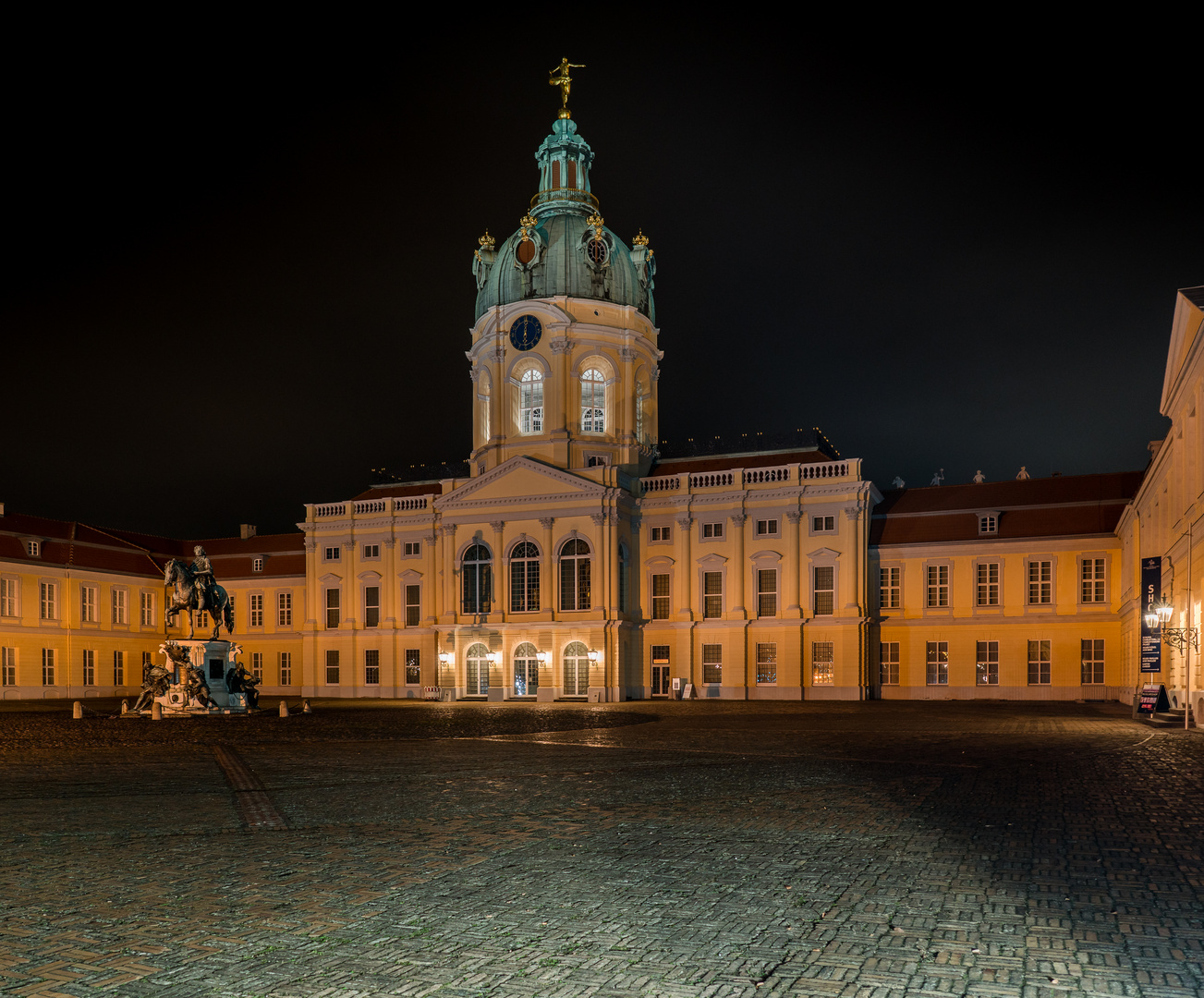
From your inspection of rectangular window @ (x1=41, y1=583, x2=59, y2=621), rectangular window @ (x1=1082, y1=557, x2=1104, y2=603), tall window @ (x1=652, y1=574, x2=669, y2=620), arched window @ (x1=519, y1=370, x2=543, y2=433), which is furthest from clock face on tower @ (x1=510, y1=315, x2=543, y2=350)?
rectangular window @ (x1=1082, y1=557, x2=1104, y2=603)

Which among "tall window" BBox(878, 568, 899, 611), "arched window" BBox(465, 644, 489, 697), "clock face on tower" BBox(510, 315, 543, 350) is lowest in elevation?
"arched window" BBox(465, 644, 489, 697)

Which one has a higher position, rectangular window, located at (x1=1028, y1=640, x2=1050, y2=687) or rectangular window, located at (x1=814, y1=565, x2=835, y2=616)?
rectangular window, located at (x1=814, y1=565, x2=835, y2=616)

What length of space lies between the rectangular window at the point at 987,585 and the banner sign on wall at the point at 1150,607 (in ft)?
61.9

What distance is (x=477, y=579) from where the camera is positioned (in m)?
63.3

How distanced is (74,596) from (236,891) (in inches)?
2666

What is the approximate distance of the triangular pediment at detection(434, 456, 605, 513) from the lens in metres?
60.7

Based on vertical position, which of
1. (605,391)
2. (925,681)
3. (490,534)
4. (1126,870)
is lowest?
(925,681)

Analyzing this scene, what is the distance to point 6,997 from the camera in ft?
21.7

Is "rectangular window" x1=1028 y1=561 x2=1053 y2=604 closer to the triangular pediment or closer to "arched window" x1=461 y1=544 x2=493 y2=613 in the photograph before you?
the triangular pediment

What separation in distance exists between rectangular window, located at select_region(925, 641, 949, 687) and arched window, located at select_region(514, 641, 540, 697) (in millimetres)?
21417

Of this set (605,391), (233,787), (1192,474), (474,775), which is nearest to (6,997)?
(233,787)

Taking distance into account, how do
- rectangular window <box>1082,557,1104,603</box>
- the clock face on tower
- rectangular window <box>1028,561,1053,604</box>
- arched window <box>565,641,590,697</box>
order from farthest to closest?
the clock face on tower → arched window <box>565,641,590,697</box> → rectangular window <box>1028,561,1053,604</box> → rectangular window <box>1082,557,1104,603</box>

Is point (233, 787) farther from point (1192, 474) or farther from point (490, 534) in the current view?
point (490, 534)

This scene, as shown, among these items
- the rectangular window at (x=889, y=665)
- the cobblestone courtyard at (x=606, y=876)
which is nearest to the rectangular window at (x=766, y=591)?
the rectangular window at (x=889, y=665)
